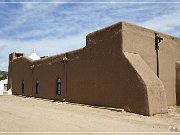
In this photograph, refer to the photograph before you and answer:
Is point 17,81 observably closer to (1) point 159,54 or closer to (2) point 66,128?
(1) point 159,54

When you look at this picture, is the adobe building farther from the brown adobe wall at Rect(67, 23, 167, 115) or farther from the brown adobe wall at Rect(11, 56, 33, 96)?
the brown adobe wall at Rect(11, 56, 33, 96)

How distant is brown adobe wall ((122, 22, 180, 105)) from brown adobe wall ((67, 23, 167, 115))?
78 cm

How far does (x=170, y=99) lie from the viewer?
1900cm

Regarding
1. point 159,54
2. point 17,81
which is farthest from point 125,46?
point 17,81

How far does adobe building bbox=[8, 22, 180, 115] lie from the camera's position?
14.8m

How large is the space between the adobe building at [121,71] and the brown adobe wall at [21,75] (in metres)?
5.43

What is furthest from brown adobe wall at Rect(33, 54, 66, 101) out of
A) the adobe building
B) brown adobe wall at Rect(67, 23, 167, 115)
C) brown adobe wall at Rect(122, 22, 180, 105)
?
brown adobe wall at Rect(122, 22, 180, 105)

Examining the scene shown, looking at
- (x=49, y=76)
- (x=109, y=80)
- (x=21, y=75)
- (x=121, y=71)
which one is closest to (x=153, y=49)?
(x=121, y=71)

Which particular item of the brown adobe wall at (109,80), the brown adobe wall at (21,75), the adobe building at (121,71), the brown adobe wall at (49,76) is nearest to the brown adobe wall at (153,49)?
the adobe building at (121,71)

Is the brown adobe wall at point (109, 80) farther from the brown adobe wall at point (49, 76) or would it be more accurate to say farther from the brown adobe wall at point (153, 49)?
the brown adobe wall at point (49, 76)

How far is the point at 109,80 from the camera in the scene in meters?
17.0

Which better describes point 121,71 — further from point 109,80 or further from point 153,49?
point 153,49

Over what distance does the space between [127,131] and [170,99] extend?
1077 centimetres

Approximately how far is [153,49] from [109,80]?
412 cm
